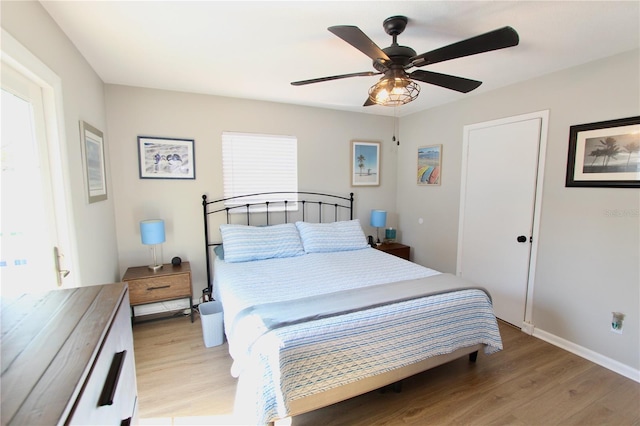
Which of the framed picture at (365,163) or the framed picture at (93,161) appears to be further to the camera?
the framed picture at (365,163)

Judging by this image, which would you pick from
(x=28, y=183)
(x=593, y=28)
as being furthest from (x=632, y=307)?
(x=28, y=183)

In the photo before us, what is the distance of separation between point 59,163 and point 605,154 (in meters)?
3.81

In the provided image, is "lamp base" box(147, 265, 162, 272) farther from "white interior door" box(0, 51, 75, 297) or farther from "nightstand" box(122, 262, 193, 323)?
"white interior door" box(0, 51, 75, 297)

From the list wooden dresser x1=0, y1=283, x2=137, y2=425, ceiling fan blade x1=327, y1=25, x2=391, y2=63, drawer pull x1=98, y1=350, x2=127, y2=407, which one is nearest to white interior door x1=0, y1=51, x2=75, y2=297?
wooden dresser x1=0, y1=283, x2=137, y2=425

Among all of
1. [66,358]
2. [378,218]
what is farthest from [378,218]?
[66,358]

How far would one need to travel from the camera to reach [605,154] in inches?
90.4

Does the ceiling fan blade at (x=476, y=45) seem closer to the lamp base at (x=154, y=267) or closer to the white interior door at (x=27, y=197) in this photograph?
the white interior door at (x=27, y=197)

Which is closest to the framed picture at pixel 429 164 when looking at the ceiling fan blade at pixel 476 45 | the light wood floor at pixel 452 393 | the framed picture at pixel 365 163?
the framed picture at pixel 365 163

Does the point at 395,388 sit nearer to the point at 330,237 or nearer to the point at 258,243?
the point at 330,237

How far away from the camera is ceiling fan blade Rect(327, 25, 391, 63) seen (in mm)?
1391

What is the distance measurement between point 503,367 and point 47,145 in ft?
11.4

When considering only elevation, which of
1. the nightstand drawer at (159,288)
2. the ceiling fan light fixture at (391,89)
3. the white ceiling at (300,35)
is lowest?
the nightstand drawer at (159,288)

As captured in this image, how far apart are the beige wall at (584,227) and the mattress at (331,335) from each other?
98cm

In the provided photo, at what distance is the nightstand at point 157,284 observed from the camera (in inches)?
108
